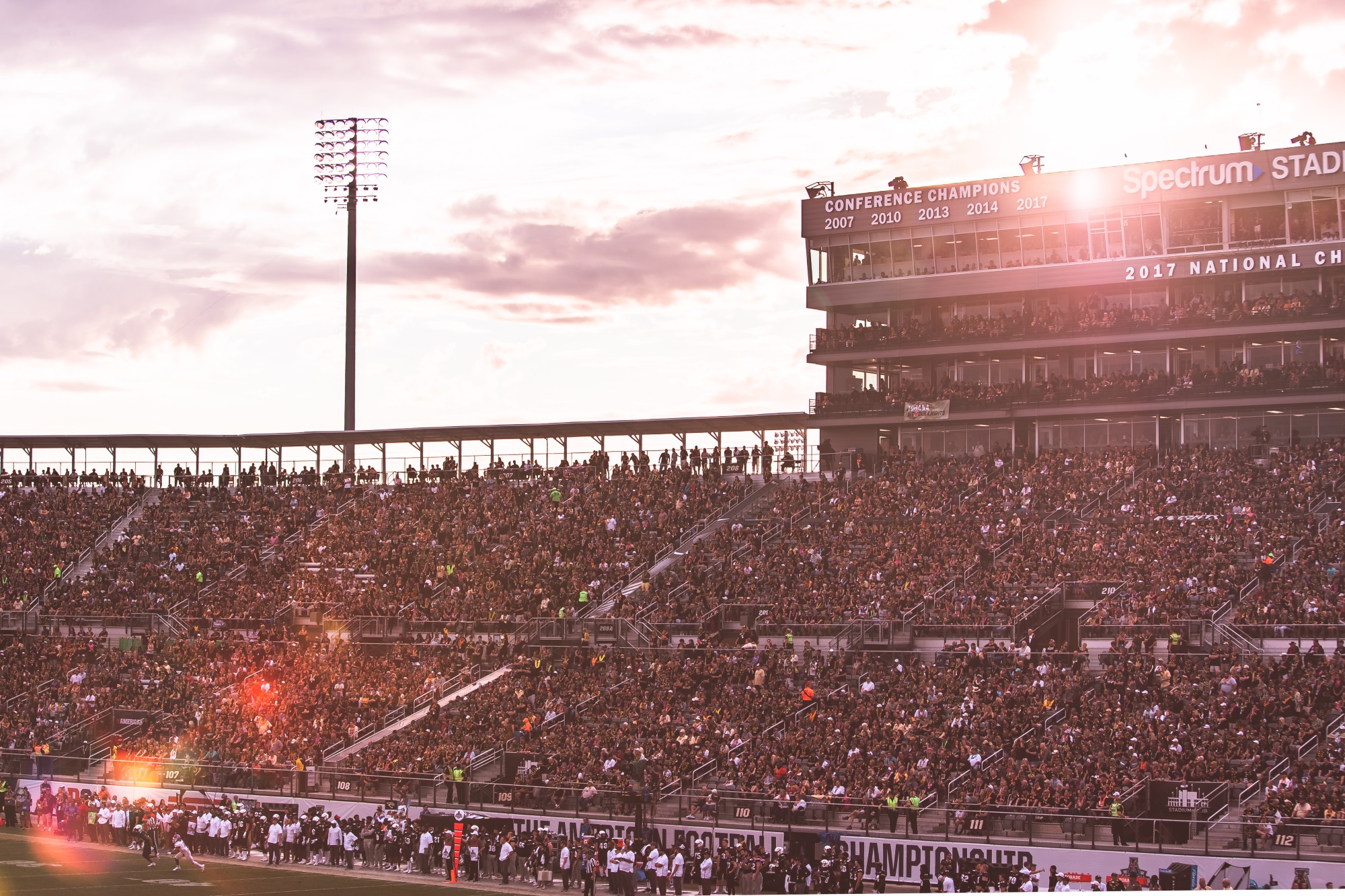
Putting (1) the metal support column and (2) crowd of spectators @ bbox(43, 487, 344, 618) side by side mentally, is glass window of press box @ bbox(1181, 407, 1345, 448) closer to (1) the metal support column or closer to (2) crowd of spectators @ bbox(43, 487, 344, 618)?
(2) crowd of spectators @ bbox(43, 487, 344, 618)

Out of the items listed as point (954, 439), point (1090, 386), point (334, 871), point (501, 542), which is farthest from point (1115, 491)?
point (334, 871)

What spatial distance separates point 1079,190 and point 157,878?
35908mm

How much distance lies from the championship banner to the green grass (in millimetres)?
26137

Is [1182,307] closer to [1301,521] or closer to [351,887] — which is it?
[1301,521]

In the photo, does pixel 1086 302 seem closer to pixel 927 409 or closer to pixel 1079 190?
pixel 1079 190

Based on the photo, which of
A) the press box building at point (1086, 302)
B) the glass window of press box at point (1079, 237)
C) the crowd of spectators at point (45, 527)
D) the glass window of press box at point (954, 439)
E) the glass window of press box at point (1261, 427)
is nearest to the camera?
the glass window of press box at point (1261, 427)

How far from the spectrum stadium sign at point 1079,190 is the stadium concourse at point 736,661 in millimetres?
9005

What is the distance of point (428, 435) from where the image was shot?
6169 centimetres

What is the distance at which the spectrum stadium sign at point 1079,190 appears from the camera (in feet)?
159

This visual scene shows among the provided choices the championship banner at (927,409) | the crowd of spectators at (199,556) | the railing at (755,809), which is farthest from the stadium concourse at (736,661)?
the championship banner at (927,409)

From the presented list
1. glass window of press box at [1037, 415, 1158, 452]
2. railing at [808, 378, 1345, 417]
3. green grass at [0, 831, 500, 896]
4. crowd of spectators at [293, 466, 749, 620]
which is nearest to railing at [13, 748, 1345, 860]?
green grass at [0, 831, 500, 896]

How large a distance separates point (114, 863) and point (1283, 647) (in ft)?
89.3

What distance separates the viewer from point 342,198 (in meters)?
75.4

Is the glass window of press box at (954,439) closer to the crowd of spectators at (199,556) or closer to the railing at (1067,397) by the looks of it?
the railing at (1067,397)
